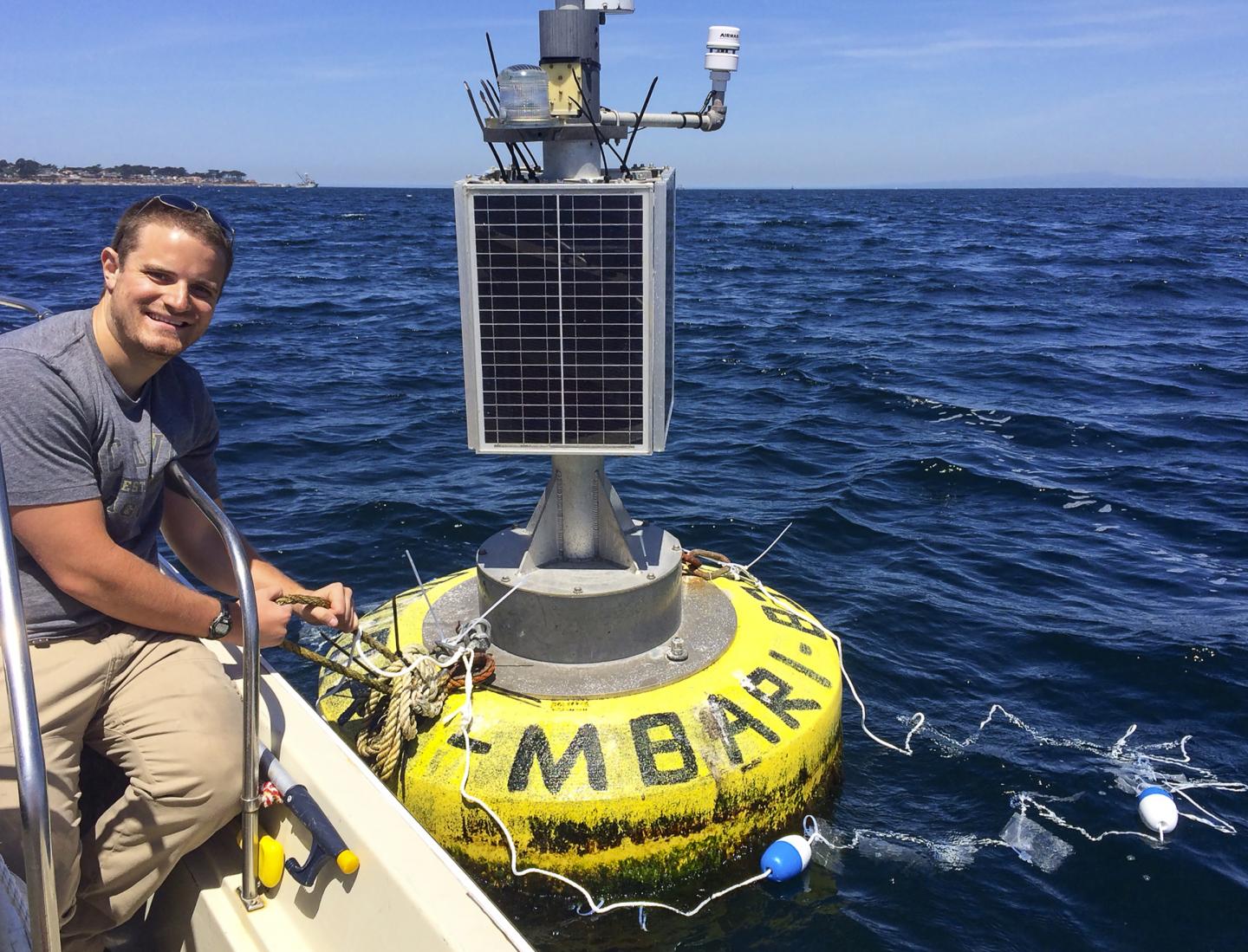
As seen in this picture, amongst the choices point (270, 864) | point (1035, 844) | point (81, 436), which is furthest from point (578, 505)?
point (1035, 844)

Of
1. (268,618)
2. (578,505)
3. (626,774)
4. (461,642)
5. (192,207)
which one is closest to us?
(192,207)

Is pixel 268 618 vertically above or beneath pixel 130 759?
above

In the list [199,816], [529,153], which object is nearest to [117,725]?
[199,816]

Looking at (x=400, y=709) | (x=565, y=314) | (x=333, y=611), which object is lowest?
(x=400, y=709)

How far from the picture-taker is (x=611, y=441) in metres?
5.74

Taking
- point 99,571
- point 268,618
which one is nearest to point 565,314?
point 268,618

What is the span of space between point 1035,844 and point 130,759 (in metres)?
5.54

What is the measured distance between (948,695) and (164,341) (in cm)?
690

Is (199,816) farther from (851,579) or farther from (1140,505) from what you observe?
(1140,505)

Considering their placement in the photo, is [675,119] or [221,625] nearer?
[221,625]

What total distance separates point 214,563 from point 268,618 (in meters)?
0.61

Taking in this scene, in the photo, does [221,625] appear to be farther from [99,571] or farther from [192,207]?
[192,207]

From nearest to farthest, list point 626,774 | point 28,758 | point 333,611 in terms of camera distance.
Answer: point 28,758 < point 333,611 < point 626,774

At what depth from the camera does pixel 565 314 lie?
555cm
